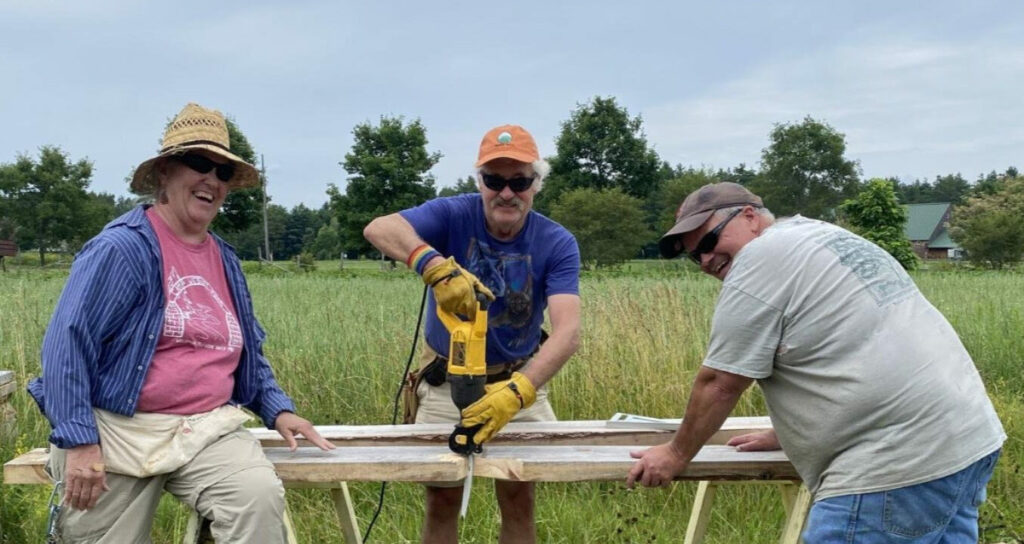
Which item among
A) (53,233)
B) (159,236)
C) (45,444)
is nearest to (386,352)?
(45,444)

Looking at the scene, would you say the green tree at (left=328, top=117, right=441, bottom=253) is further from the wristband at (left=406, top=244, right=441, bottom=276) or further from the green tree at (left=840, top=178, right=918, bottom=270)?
the wristband at (left=406, top=244, right=441, bottom=276)

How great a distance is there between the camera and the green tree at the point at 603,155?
41469 mm

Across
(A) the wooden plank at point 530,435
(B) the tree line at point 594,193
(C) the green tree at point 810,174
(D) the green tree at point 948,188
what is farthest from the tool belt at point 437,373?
(D) the green tree at point 948,188

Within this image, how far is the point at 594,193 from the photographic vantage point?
108 feet

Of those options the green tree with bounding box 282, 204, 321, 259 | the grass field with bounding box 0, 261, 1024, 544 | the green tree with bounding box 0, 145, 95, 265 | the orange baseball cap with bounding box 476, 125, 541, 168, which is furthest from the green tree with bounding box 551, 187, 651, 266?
the green tree with bounding box 282, 204, 321, 259

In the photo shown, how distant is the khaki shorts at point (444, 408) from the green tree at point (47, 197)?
35204 mm

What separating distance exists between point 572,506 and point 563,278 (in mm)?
1382

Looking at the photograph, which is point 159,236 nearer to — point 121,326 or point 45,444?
point 121,326

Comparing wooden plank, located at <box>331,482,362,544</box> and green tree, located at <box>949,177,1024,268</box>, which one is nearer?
wooden plank, located at <box>331,482,362,544</box>

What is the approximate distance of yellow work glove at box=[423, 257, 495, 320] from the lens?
2.64 metres

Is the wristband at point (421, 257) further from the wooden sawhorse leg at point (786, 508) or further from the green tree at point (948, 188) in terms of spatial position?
the green tree at point (948, 188)

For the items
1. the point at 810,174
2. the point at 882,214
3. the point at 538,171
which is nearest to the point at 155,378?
the point at 538,171

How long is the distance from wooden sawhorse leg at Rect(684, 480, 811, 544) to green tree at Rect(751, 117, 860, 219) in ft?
133

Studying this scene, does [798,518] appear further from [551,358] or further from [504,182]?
[504,182]
